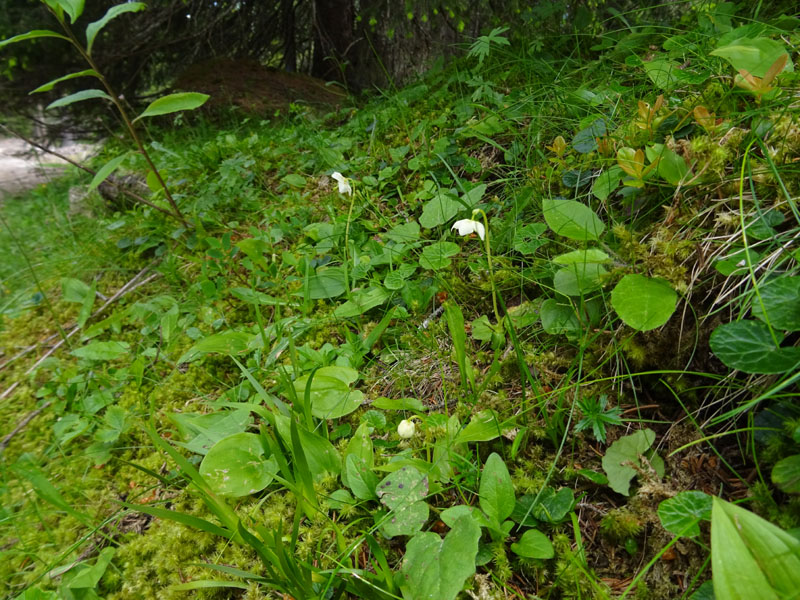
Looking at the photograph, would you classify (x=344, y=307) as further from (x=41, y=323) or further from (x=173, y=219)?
(x=41, y=323)

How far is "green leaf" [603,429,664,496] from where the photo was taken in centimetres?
93

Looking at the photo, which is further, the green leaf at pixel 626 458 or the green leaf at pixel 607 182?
the green leaf at pixel 607 182

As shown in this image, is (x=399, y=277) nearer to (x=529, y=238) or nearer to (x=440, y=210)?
(x=440, y=210)

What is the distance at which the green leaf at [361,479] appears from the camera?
1.06 meters

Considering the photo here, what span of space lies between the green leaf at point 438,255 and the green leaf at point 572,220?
0.38 metres

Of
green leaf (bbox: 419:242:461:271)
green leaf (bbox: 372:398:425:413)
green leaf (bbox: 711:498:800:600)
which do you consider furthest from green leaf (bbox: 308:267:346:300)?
green leaf (bbox: 711:498:800:600)

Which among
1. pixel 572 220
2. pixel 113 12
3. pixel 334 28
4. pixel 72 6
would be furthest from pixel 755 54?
pixel 334 28

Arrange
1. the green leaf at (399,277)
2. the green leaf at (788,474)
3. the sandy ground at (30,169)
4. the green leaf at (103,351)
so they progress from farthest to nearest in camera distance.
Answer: the sandy ground at (30,169), the green leaf at (103,351), the green leaf at (399,277), the green leaf at (788,474)

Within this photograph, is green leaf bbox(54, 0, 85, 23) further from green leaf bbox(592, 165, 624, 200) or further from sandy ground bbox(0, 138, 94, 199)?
sandy ground bbox(0, 138, 94, 199)

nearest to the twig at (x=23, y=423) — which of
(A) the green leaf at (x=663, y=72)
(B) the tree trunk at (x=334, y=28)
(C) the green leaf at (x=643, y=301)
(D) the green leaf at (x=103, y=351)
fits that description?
(D) the green leaf at (x=103, y=351)

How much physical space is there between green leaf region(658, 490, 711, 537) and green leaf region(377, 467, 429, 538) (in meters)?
0.49

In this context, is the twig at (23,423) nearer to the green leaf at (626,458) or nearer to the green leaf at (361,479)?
the green leaf at (361,479)

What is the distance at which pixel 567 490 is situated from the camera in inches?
38.0

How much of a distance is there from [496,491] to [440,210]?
113cm
